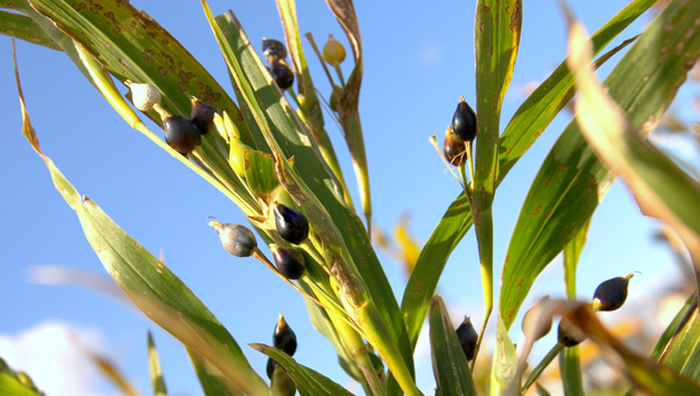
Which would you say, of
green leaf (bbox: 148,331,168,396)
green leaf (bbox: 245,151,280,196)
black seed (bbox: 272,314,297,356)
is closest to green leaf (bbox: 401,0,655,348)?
black seed (bbox: 272,314,297,356)

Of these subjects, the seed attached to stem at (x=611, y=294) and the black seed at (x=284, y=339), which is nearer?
the seed attached to stem at (x=611, y=294)

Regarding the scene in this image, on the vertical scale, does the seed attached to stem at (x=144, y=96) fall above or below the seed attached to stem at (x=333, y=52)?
below

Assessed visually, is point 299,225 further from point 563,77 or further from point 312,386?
point 563,77

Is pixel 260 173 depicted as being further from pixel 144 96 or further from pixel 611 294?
pixel 611 294

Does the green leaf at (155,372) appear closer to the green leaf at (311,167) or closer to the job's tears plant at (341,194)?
the job's tears plant at (341,194)

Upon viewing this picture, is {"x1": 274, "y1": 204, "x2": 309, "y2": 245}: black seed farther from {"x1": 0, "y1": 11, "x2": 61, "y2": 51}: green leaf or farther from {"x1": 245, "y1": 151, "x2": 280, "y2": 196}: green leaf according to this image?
{"x1": 0, "y1": 11, "x2": 61, "y2": 51}: green leaf

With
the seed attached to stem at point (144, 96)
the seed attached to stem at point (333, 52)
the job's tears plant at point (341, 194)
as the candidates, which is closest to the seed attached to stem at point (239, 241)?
the job's tears plant at point (341, 194)

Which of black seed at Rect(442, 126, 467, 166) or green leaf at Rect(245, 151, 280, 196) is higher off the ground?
green leaf at Rect(245, 151, 280, 196)
